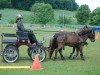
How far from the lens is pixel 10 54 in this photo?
16125 millimetres

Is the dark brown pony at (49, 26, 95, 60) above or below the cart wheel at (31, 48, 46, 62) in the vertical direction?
above

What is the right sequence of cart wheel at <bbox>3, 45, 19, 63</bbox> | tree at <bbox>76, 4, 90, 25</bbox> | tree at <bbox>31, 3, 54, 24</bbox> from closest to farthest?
cart wheel at <bbox>3, 45, 19, 63</bbox>
tree at <bbox>31, 3, 54, 24</bbox>
tree at <bbox>76, 4, 90, 25</bbox>

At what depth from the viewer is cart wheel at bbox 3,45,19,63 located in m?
16.0

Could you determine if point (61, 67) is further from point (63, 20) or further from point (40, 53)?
point (63, 20)

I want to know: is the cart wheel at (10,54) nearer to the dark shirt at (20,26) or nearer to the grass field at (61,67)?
the grass field at (61,67)

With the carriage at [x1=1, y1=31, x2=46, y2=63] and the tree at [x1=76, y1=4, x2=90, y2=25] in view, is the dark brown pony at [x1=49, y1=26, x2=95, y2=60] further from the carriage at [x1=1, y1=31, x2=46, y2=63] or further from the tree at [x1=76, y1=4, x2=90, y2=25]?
the tree at [x1=76, y1=4, x2=90, y2=25]

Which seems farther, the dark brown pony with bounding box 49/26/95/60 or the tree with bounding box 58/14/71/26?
the tree with bounding box 58/14/71/26

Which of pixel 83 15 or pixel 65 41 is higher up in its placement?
pixel 65 41

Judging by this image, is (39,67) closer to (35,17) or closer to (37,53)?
(37,53)

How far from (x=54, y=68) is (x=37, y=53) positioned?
228cm

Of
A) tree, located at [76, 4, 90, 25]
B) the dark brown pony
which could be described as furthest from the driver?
tree, located at [76, 4, 90, 25]

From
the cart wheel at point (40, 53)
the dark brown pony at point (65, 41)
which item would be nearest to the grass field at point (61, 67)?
the cart wheel at point (40, 53)

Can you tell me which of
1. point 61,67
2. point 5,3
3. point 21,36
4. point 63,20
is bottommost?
point 63,20

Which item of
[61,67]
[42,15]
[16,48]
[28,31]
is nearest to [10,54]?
[16,48]
